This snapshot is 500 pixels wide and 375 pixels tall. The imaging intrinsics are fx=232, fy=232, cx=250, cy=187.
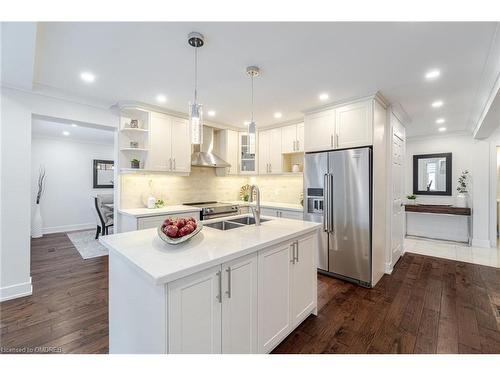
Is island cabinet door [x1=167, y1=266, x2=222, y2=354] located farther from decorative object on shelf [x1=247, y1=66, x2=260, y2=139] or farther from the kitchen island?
decorative object on shelf [x1=247, y1=66, x2=260, y2=139]

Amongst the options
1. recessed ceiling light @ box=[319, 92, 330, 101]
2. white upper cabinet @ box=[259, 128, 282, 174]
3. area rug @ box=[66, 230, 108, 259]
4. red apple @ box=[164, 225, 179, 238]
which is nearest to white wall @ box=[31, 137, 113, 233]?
area rug @ box=[66, 230, 108, 259]

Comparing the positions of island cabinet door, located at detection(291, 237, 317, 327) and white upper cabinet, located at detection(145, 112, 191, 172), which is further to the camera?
white upper cabinet, located at detection(145, 112, 191, 172)

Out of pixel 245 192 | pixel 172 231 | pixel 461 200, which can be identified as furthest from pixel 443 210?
pixel 172 231

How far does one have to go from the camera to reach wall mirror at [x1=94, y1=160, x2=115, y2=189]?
20.8 ft

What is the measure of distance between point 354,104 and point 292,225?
6.15 feet

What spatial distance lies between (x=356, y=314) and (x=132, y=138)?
12.3 ft

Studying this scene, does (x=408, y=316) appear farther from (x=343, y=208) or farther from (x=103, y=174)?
(x=103, y=174)

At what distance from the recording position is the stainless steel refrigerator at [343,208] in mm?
2916

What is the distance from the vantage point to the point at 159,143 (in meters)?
3.55

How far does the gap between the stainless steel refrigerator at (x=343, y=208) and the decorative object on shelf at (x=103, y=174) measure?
18.5 feet

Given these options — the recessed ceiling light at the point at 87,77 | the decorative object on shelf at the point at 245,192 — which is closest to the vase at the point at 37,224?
the recessed ceiling light at the point at 87,77

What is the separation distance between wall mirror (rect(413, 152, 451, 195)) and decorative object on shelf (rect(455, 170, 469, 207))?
18cm

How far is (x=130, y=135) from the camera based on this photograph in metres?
3.54

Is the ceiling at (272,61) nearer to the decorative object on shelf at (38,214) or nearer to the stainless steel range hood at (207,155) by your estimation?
the stainless steel range hood at (207,155)
